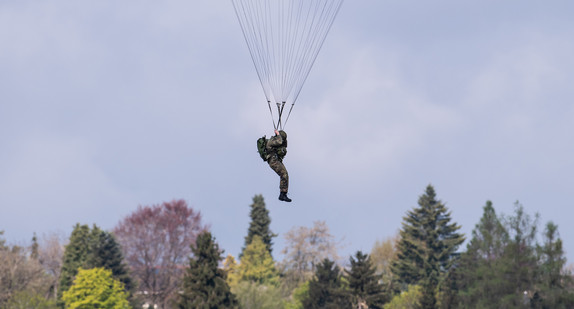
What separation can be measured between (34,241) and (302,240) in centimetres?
4328

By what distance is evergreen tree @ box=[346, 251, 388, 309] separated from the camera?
70250 millimetres

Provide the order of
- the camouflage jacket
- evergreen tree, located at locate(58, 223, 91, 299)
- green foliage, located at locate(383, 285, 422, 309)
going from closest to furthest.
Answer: the camouflage jacket → green foliage, located at locate(383, 285, 422, 309) → evergreen tree, located at locate(58, 223, 91, 299)

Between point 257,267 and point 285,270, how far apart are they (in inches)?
456

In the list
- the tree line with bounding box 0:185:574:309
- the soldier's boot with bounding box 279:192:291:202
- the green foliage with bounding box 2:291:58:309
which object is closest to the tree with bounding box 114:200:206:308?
the tree line with bounding box 0:185:574:309

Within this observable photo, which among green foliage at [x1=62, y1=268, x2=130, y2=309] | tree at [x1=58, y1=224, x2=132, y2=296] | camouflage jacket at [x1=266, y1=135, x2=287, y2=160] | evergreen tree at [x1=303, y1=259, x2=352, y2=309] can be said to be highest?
tree at [x1=58, y1=224, x2=132, y2=296]

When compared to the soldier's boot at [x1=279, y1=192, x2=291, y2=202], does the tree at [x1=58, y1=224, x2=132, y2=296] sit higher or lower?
higher

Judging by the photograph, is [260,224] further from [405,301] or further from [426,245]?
[405,301]

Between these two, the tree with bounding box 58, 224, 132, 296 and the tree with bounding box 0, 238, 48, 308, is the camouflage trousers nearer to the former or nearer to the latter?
the tree with bounding box 58, 224, 132, 296

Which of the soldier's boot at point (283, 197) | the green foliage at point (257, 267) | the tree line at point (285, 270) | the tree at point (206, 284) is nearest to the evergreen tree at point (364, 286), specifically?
the tree line at point (285, 270)

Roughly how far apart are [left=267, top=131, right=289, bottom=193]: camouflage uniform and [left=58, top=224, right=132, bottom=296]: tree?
176ft

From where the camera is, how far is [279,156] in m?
25.7

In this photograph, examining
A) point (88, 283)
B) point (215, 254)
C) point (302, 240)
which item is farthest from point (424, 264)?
point (88, 283)

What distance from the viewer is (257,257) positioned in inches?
3546

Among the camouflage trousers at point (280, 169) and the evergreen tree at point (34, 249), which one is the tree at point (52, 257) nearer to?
the evergreen tree at point (34, 249)
